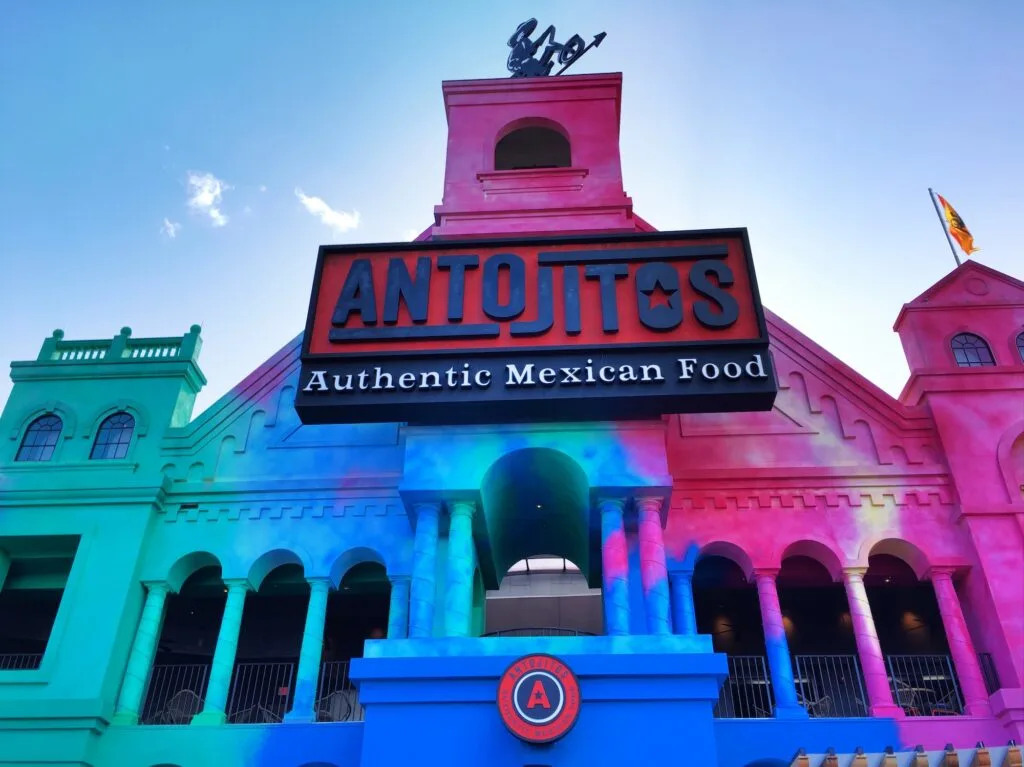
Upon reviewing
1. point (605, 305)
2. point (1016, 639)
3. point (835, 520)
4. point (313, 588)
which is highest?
point (605, 305)

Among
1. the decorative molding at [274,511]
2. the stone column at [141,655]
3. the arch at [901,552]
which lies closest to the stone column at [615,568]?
the decorative molding at [274,511]

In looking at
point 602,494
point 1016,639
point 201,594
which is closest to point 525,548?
point 602,494

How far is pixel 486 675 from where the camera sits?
48.8 feet

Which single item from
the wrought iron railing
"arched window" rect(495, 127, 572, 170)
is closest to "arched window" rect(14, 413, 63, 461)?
"arched window" rect(495, 127, 572, 170)

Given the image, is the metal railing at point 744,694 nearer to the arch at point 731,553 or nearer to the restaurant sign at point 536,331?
the arch at point 731,553

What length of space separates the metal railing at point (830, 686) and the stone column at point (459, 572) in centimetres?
876

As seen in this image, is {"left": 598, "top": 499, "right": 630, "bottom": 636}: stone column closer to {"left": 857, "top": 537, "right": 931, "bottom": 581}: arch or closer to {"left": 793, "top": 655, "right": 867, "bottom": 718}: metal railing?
{"left": 857, "top": 537, "right": 931, "bottom": 581}: arch

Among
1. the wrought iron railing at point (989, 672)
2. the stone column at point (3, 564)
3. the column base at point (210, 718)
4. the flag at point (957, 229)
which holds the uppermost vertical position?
the flag at point (957, 229)

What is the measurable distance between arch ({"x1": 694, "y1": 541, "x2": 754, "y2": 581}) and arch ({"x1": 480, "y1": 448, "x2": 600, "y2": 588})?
2.57m

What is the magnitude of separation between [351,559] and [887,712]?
11972 mm

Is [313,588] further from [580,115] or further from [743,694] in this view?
[580,115]

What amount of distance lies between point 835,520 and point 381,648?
10.9 meters

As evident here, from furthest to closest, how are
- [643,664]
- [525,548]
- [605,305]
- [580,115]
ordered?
[580,115], [525,548], [605,305], [643,664]

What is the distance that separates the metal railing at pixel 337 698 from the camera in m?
19.9
